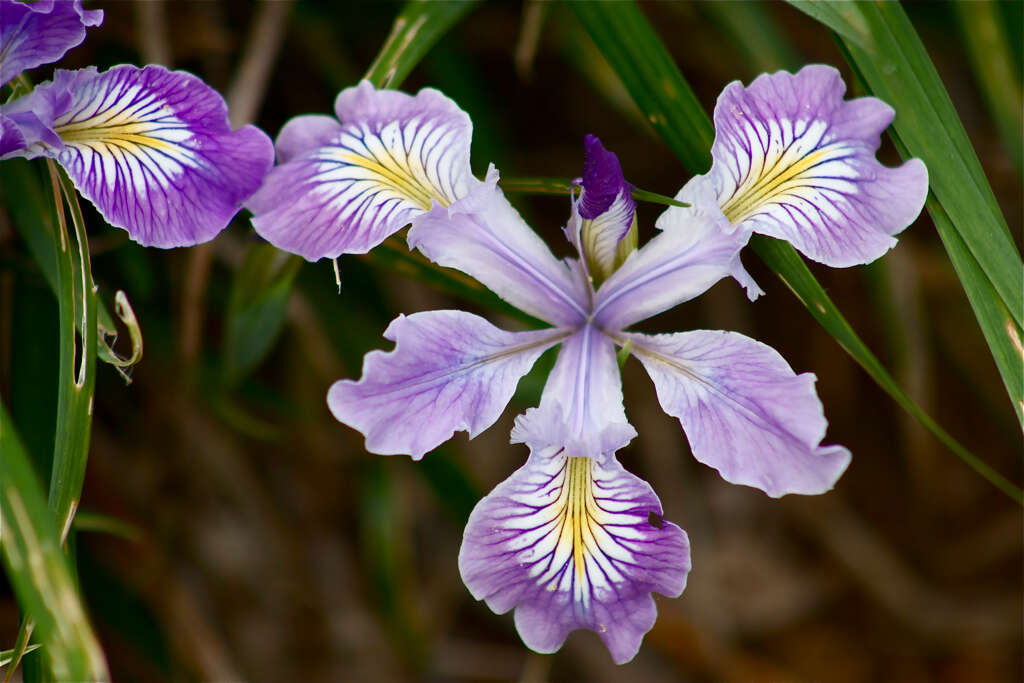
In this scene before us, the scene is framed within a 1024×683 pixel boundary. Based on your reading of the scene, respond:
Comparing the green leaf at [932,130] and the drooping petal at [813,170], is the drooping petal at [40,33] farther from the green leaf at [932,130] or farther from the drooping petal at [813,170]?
the green leaf at [932,130]

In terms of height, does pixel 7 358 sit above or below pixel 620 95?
above

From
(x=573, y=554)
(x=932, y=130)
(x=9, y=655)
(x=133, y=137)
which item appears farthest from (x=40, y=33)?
(x=932, y=130)

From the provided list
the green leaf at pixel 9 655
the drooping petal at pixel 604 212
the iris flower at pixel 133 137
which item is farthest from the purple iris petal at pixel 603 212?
the green leaf at pixel 9 655

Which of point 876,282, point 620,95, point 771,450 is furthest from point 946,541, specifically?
point 771,450

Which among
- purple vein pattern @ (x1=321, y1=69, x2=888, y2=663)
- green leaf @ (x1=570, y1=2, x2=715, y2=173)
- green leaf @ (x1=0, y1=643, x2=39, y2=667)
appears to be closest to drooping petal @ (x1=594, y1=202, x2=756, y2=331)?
purple vein pattern @ (x1=321, y1=69, x2=888, y2=663)

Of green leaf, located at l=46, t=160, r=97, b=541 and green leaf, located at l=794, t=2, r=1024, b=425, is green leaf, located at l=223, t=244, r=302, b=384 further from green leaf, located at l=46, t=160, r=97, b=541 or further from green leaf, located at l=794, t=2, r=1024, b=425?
green leaf, located at l=794, t=2, r=1024, b=425

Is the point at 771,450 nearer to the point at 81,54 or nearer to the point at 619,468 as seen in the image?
the point at 619,468
